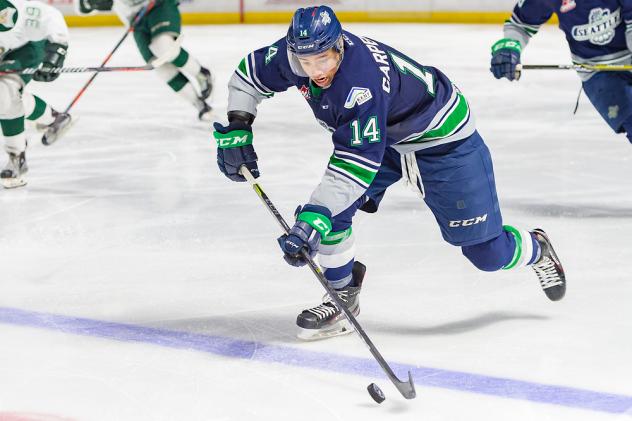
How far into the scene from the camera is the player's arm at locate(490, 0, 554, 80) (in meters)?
3.75

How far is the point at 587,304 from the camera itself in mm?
2932

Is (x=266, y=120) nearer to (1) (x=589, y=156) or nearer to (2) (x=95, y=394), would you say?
(1) (x=589, y=156)

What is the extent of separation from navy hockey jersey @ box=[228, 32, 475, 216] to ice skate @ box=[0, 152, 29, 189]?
2.06 m

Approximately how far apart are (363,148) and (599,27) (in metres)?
1.81

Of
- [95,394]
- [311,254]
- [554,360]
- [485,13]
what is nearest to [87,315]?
[95,394]

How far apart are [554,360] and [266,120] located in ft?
12.0

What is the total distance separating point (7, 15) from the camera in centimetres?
430

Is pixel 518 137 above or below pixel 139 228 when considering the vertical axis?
below

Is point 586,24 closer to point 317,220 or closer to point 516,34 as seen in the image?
point 516,34

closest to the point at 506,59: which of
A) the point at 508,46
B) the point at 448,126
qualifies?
the point at 508,46

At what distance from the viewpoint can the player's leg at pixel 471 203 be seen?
8.79ft

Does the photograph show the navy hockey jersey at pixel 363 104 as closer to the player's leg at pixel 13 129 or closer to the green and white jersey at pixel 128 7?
the player's leg at pixel 13 129

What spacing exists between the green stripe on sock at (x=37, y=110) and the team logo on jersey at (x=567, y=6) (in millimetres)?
2465

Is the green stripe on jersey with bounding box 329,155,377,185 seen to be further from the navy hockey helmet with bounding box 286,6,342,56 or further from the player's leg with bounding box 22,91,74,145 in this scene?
the player's leg with bounding box 22,91,74,145
